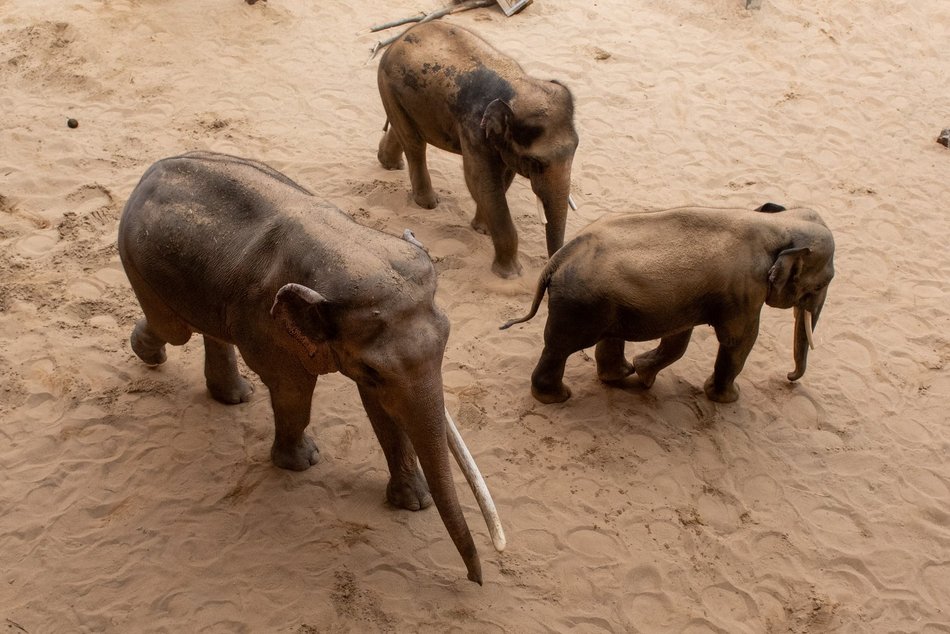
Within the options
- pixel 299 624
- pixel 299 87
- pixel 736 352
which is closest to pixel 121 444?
pixel 299 624

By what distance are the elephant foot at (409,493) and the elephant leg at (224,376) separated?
44.8 inches

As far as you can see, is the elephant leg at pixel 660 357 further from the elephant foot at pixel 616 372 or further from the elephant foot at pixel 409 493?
the elephant foot at pixel 409 493

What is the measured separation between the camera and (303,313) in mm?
3588

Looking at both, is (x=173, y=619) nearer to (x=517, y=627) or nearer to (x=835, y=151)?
(x=517, y=627)

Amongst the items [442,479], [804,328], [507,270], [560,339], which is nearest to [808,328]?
[804,328]

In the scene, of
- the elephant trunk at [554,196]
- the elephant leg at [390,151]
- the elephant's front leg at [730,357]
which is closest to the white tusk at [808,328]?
the elephant's front leg at [730,357]

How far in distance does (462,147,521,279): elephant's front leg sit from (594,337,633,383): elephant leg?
1107mm

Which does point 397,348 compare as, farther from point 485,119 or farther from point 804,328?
point 804,328

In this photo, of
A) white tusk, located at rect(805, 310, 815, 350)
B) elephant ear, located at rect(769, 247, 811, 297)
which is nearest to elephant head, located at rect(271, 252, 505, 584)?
elephant ear, located at rect(769, 247, 811, 297)

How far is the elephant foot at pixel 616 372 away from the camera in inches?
221

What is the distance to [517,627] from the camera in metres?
4.28

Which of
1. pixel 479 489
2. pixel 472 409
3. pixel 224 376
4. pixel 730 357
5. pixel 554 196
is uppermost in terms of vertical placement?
pixel 554 196

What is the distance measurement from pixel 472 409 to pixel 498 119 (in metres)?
1.81

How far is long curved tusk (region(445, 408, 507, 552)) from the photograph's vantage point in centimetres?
392
